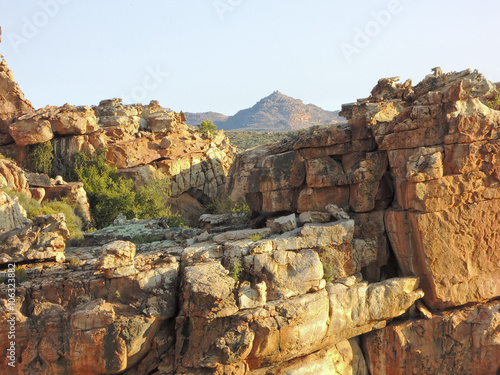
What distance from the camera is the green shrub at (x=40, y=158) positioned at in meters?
29.9

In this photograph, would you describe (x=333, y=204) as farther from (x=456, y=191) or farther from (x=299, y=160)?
(x=456, y=191)

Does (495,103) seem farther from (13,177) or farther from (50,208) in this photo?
(13,177)

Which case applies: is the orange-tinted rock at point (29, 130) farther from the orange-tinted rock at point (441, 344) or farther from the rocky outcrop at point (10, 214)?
the orange-tinted rock at point (441, 344)

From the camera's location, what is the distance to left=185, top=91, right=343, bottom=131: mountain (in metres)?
138

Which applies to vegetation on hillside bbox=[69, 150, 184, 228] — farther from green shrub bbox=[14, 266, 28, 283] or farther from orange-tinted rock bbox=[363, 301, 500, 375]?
orange-tinted rock bbox=[363, 301, 500, 375]

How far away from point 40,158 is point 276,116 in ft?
393

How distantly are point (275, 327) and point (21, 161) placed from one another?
24.5m

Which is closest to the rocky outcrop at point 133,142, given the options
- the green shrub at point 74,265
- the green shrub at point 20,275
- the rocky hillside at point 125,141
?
the rocky hillside at point 125,141

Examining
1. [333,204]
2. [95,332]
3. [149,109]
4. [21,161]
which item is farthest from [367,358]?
[149,109]

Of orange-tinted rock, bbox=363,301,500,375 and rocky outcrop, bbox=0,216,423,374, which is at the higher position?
rocky outcrop, bbox=0,216,423,374

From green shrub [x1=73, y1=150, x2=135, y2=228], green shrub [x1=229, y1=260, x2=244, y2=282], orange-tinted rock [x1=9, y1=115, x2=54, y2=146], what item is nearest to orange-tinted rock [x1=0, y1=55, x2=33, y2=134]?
orange-tinted rock [x1=9, y1=115, x2=54, y2=146]

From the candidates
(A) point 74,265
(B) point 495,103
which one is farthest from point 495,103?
(A) point 74,265

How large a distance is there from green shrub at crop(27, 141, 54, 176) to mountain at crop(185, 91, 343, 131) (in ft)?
336

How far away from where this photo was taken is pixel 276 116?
145750mm
